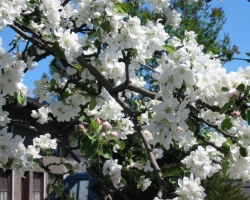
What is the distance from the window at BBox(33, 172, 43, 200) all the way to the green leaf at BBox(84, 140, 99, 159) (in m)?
14.8

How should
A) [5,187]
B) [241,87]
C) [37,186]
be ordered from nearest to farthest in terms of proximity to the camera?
[241,87] < [5,187] < [37,186]

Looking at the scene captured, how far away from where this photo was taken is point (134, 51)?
3.09m

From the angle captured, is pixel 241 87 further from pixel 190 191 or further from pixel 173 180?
pixel 173 180

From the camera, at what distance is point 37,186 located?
58.0 feet

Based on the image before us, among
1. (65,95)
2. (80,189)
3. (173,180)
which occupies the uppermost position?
(80,189)

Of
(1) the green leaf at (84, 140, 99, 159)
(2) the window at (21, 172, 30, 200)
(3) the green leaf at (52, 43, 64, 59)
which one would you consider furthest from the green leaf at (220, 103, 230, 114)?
(2) the window at (21, 172, 30, 200)

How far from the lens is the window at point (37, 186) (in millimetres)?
17377

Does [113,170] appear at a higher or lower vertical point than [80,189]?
lower

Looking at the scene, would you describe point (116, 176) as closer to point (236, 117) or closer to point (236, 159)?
point (236, 159)

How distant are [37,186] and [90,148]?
15.2 metres

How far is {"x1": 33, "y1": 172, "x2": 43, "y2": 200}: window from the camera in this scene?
57.0ft

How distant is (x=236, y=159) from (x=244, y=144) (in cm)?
22

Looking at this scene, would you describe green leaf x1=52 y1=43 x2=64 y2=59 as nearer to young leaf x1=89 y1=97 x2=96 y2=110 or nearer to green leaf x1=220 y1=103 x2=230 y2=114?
young leaf x1=89 y1=97 x2=96 y2=110

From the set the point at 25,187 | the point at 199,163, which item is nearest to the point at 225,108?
the point at 199,163
